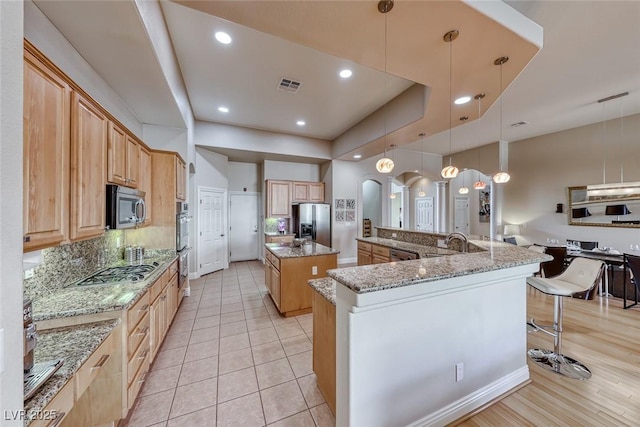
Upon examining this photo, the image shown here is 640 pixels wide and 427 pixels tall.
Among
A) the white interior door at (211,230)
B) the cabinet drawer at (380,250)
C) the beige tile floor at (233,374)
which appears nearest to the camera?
the beige tile floor at (233,374)

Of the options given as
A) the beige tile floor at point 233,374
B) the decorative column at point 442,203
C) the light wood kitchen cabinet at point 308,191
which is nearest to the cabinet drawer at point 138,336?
the beige tile floor at point 233,374

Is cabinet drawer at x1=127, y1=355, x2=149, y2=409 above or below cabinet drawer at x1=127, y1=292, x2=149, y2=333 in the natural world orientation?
below

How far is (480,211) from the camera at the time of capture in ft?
26.2

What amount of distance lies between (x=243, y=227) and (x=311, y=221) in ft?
7.04

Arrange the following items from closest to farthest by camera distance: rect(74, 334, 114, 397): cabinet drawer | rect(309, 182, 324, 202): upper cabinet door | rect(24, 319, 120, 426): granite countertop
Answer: rect(24, 319, 120, 426): granite countertop
rect(74, 334, 114, 397): cabinet drawer
rect(309, 182, 324, 202): upper cabinet door

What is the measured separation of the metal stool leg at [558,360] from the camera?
2119mm

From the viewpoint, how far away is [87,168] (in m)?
1.65

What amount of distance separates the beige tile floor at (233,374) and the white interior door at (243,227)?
10.6 ft

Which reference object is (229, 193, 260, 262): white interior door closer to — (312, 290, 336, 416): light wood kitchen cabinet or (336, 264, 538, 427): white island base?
(312, 290, 336, 416): light wood kitchen cabinet

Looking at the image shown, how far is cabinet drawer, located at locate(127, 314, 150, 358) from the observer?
5.44 feet

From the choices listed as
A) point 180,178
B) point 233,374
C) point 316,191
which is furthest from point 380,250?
point 180,178

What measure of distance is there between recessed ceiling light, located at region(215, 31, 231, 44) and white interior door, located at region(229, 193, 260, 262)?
441 centimetres

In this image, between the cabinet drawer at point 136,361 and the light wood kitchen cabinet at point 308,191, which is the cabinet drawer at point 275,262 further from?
the light wood kitchen cabinet at point 308,191

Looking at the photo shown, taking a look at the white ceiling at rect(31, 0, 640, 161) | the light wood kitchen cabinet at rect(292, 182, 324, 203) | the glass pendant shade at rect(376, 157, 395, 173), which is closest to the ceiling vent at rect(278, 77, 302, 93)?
the white ceiling at rect(31, 0, 640, 161)
